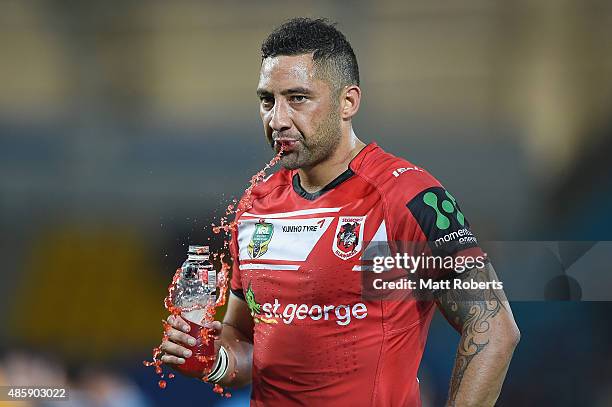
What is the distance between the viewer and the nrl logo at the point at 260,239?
2.10 meters

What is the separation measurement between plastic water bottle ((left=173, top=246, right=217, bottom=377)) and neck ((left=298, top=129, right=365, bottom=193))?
1.31ft

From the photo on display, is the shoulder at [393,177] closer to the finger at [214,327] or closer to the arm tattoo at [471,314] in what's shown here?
the arm tattoo at [471,314]

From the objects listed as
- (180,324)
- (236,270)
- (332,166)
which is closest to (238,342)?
(236,270)

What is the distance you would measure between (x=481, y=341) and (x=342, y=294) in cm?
38

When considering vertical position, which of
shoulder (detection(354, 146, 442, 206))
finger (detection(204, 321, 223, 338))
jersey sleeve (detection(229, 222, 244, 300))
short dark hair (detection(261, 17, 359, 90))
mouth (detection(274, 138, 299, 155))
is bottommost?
finger (detection(204, 321, 223, 338))

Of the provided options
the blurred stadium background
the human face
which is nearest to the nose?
the human face

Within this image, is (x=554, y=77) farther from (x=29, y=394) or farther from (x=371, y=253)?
(x=29, y=394)

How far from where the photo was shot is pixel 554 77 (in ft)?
9.82

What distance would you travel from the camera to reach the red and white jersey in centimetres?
188

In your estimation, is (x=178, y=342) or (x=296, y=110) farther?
(x=296, y=110)

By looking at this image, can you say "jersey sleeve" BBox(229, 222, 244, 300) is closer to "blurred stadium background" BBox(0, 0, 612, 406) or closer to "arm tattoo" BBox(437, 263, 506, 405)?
"arm tattoo" BBox(437, 263, 506, 405)

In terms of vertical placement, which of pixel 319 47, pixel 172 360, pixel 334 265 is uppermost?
pixel 319 47

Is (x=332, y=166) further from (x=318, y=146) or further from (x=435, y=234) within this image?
(x=435, y=234)

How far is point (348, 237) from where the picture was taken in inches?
77.2
